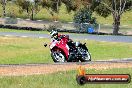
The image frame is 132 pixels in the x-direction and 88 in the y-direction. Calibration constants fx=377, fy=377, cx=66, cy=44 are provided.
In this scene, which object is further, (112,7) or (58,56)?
(112,7)

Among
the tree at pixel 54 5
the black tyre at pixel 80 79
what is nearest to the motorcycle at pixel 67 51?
the black tyre at pixel 80 79

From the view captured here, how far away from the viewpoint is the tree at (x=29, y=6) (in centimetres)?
6879

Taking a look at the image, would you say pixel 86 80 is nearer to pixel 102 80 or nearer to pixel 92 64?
pixel 102 80

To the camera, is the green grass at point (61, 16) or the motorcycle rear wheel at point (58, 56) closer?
the motorcycle rear wheel at point (58, 56)

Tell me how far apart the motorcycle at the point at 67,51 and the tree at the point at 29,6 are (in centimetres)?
4986

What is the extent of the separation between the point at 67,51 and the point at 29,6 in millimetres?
51785

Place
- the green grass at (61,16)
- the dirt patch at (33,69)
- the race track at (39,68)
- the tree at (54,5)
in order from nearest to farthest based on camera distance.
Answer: the dirt patch at (33,69), the race track at (39,68), the tree at (54,5), the green grass at (61,16)

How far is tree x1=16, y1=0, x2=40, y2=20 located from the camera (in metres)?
68.8

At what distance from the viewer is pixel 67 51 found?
1830cm

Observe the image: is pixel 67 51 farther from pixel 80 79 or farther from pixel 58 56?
pixel 80 79

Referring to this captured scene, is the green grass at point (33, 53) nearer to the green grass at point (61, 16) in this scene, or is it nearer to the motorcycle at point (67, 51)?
the motorcycle at point (67, 51)

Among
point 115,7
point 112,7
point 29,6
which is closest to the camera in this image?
point 115,7

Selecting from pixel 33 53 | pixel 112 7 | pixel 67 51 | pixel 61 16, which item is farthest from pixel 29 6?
pixel 67 51

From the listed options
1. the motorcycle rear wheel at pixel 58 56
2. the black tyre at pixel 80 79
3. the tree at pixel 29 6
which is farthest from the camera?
the tree at pixel 29 6
